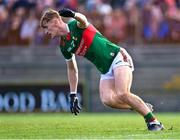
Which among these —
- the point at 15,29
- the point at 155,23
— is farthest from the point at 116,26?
the point at 15,29

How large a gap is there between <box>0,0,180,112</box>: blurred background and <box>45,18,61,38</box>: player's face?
1068 centimetres

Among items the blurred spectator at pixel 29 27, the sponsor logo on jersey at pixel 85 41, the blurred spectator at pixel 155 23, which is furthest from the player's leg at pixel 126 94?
the blurred spectator at pixel 29 27

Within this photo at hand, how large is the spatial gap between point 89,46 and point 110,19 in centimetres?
1073

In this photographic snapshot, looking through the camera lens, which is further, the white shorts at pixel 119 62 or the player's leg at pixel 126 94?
the white shorts at pixel 119 62

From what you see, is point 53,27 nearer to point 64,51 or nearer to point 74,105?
point 64,51

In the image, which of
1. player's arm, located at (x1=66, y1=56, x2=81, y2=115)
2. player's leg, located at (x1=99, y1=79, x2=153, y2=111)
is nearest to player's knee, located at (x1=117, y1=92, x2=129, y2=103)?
player's leg, located at (x1=99, y1=79, x2=153, y2=111)

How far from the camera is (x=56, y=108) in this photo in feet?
76.4

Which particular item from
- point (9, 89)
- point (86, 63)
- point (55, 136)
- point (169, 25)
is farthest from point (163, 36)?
point (55, 136)

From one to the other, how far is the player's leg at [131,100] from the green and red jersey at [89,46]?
14.1 inches

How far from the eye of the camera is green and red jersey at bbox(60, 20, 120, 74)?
12.3 m

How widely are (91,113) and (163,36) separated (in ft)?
10.8

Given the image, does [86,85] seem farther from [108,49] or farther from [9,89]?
[108,49]

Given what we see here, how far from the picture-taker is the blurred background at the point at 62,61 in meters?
22.9

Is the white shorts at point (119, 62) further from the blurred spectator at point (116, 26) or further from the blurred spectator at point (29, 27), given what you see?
the blurred spectator at point (29, 27)
